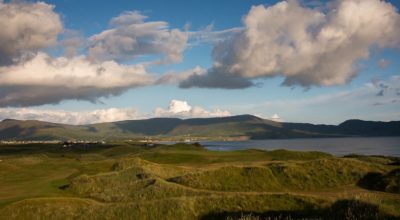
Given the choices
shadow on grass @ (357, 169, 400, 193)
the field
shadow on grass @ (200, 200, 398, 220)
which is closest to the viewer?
shadow on grass @ (200, 200, 398, 220)

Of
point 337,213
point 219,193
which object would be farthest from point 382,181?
point 337,213

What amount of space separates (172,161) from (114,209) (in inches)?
2764

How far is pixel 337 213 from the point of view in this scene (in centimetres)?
2061

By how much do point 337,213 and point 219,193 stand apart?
14.0 m

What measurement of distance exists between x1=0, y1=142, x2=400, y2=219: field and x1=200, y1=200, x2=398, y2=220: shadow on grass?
0.04 meters

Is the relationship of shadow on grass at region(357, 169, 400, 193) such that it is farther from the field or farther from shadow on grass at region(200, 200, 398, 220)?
shadow on grass at region(200, 200, 398, 220)

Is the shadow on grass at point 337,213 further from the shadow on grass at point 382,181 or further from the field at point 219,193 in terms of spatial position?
the shadow on grass at point 382,181

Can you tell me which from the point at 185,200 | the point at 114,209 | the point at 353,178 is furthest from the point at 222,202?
the point at 353,178

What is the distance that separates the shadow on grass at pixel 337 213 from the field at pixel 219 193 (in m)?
0.04

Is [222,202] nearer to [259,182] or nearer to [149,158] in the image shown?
[259,182]

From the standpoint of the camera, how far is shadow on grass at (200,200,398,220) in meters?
18.7

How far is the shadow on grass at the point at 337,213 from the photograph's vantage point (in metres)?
18.7

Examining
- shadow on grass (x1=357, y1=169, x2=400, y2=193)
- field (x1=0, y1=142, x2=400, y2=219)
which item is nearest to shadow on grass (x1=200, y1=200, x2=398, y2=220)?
field (x1=0, y1=142, x2=400, y2=219)

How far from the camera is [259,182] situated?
47.6 m
